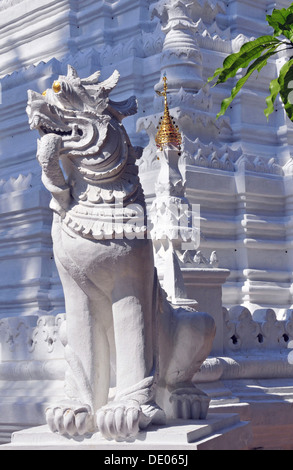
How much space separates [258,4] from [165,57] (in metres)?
2.69

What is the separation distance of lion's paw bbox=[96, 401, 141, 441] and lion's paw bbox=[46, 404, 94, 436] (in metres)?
0.13

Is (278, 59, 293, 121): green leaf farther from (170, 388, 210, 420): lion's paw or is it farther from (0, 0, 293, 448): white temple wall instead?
(0, 0, 293, 448): white temple wall

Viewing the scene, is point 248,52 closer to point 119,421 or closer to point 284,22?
point 284,22

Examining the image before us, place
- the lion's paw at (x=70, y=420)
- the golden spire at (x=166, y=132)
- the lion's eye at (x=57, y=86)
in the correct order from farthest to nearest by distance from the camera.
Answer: the golden spire at (x=166, y=132) < the lion's eye at (x=57, y=86) < the lion's paw at (x=70, y=420)

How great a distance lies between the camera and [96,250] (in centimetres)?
373

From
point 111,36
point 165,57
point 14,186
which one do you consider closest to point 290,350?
point 165,57

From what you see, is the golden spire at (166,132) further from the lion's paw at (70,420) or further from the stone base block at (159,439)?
the lion's paw at (70,420)

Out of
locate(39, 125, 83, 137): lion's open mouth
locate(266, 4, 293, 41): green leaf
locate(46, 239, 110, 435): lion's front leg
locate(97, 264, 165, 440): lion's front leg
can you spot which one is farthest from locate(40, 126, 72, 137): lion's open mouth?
locate(266, 4, 293, 41): green leaf

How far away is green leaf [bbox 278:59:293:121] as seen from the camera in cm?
272

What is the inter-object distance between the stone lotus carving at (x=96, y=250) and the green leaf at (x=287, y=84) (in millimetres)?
1142

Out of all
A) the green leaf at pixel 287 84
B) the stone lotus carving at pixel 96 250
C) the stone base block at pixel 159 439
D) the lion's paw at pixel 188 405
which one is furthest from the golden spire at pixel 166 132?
the green leaf at pixel 287 84

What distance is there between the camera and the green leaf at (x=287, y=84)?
107 inches

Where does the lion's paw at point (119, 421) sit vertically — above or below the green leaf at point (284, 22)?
below

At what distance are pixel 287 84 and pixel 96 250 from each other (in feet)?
4.46
